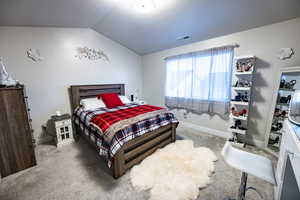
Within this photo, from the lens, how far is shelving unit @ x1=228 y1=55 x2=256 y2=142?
2.36 metres

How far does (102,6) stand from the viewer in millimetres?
2264

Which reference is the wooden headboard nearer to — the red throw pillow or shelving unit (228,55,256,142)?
the red throw pillow

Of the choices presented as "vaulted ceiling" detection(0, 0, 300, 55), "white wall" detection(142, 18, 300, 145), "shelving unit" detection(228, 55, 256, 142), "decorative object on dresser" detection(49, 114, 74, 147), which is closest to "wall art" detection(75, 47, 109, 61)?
"vaulted ceiling" detection(0, 0, 300, 55)

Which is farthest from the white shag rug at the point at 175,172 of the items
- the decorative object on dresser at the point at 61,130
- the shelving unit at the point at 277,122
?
the decorative object on dresser at the point at 61,130

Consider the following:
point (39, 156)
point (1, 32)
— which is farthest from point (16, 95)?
point (1, 32)

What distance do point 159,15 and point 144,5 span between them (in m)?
0.36

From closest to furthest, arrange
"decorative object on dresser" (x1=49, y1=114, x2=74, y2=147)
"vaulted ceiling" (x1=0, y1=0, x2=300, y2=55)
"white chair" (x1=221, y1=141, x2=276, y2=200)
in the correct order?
"white chair" (x1=221, y1=141, x2=276, y2=200)
"vaulted ceiling" (x1=0, y1=0, x2=300, y2=55)
"decorative object on dresser" (x1=49, y1=114, x2=74, y2=147)

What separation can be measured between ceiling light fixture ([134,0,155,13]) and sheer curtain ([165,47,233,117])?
1496mm

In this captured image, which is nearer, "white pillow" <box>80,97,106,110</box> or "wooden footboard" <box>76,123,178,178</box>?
"wooden footboard" <box>76,123,178,178</box>

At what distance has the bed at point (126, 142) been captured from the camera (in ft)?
5.86

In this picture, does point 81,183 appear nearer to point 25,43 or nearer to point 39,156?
point 39,156

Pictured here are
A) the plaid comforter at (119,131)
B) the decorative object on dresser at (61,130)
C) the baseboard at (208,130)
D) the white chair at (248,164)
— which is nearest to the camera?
the white chair at (248,164)

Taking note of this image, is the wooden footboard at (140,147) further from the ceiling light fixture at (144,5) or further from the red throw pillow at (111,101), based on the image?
the ceiling light fixture at (144,5)

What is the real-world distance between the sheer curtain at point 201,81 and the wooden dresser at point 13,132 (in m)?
3.18
